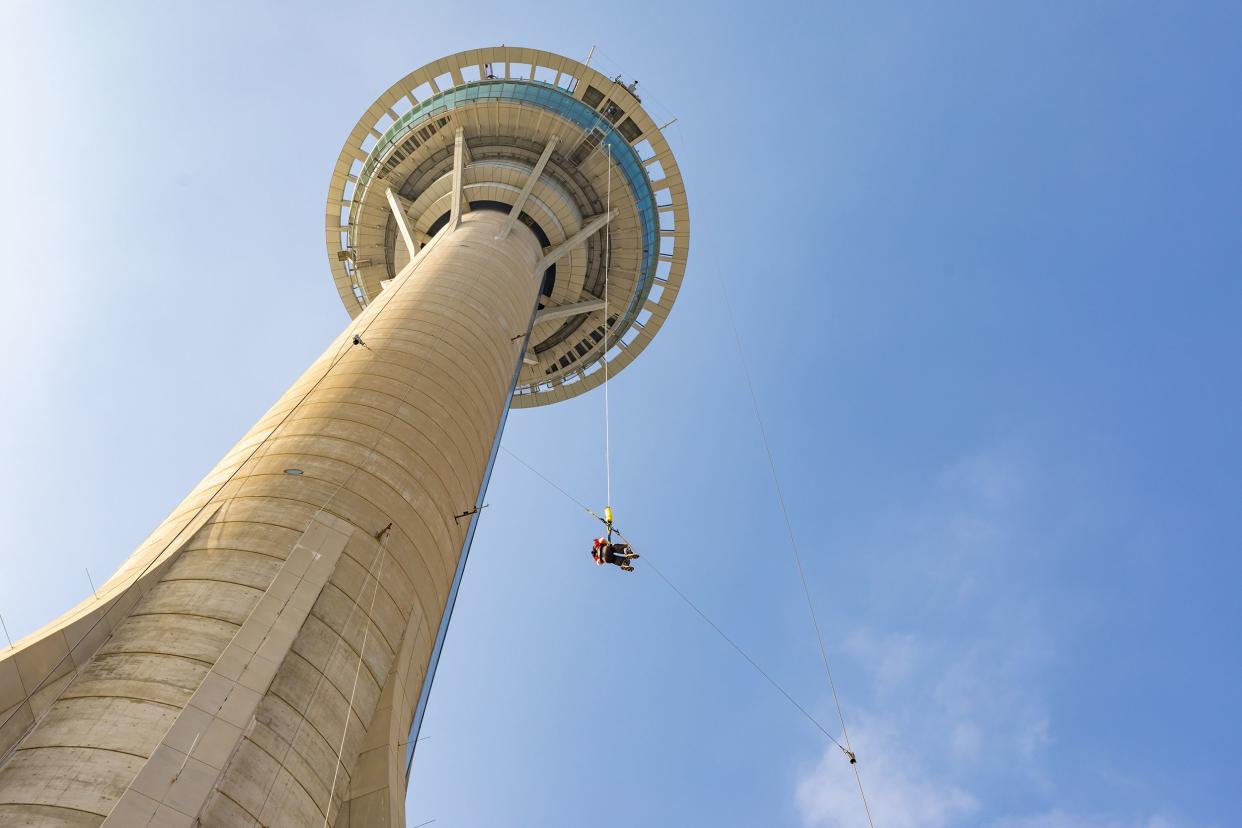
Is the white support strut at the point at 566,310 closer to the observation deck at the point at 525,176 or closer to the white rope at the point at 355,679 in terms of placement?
the observation deck at the point at 525,176

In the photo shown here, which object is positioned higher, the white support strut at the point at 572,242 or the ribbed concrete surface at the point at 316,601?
the white support strut at the point at 572,242

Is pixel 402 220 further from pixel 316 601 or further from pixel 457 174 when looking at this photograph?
pixel 316 601

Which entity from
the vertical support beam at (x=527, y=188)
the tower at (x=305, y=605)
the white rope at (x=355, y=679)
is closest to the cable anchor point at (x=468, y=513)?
the tower at (x=305, y=605)

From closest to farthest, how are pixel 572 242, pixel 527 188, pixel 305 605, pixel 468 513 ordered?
1. pixel 305 605
2. pixel 468 513
3. pixel 527 188
4. pixel 572 242

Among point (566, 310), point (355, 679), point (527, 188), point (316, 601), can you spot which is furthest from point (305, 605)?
point (566, 310)

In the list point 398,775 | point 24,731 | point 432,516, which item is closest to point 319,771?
point 398,775

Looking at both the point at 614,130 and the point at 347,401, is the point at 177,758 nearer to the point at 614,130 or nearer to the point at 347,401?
the point at 347,401

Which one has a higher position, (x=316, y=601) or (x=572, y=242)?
(x=572, y=242)

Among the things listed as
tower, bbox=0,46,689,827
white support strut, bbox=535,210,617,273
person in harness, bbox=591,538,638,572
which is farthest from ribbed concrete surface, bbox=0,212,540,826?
white support strut, bbox=535,210,617,273
